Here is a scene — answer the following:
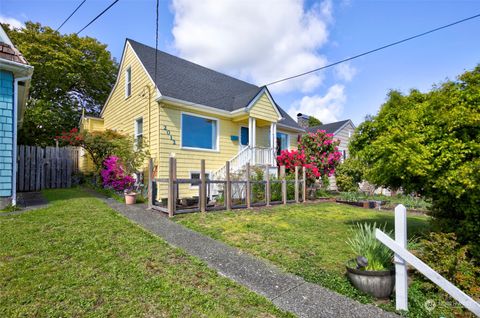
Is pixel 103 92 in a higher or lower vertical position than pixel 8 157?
higher

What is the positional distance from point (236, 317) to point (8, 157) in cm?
771

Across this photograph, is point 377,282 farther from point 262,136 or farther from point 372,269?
point 262,136

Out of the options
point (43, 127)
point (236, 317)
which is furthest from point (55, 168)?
point (236, 317)

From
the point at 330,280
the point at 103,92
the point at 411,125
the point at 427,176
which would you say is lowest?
the point at 330,280

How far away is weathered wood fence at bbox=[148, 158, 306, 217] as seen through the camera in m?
7.34

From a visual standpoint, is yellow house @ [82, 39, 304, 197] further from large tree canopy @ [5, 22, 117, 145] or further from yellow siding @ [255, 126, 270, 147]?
large tree canopy @ [5, 22, 117, 145]

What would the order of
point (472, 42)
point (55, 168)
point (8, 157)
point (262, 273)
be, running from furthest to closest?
point (55, 168), point (8, 157), point (472, 42), point (262, 273)

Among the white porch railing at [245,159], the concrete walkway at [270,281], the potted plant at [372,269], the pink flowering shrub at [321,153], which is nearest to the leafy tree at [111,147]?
the white porch railing at [245,159]

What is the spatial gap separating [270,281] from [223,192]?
20.3 feet

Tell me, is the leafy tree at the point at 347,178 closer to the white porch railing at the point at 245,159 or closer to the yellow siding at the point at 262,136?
the yellow siding at the point at 262,136

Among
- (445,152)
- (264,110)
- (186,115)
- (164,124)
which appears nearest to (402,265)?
(445,152)

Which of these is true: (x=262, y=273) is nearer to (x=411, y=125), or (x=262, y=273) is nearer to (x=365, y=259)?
(x=365, y=259)

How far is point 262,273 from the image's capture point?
374 centimetres

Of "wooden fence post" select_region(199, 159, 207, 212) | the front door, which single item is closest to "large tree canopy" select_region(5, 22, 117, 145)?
the front door
